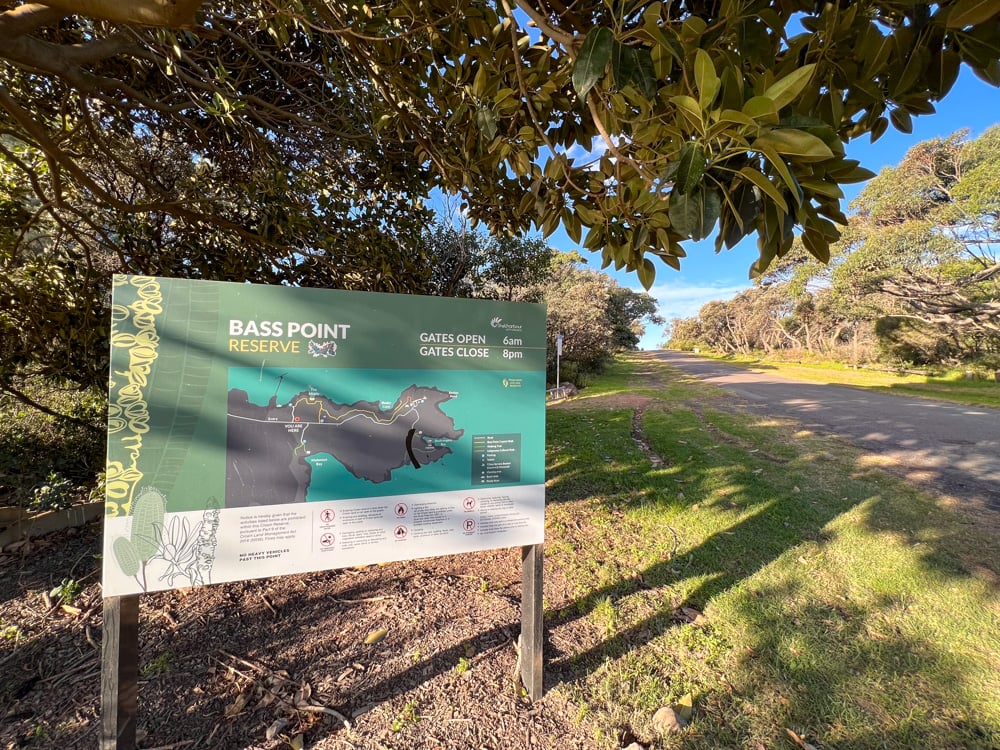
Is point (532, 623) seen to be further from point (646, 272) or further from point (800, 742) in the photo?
point (646, 272)

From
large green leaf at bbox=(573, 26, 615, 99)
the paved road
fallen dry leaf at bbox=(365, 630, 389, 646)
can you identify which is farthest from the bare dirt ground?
the paved road

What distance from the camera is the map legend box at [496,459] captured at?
2162 mm

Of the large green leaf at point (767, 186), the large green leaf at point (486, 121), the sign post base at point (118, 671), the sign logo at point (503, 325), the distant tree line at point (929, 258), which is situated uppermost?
the distant tree line at point (929, 258)

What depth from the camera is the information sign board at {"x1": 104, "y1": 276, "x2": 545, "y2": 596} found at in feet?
5.42

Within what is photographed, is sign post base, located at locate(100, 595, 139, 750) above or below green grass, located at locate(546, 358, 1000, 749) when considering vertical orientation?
above

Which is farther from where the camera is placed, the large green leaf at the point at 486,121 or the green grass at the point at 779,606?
the green grass at the point at 779,606

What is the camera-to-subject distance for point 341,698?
7.10ft

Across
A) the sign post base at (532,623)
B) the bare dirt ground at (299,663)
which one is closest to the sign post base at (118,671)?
the bare dirt ground at (299,663)

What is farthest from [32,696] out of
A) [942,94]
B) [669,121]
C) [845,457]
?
[845,457]

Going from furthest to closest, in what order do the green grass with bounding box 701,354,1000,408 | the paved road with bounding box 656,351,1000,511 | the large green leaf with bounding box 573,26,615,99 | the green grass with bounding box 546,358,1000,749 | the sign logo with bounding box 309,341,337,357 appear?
1. the green grass with bounding box 701,354,1000,408
2. the paved road with bounding box 656,351,1000,511
3. the green grass with bounding box 546,358,1000,749
4. the sign logo with bounding box 309,341,337,357
5. the large green leaf with bounding box 573,26,615,99

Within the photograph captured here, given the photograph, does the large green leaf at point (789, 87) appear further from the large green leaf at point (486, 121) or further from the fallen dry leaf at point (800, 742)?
the fallen dry leaf at point (800, 742)

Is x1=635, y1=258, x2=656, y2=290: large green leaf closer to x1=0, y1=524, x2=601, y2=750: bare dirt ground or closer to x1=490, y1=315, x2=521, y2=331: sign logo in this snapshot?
x1=490, y1=315, x2=521, y2=331: sign logo

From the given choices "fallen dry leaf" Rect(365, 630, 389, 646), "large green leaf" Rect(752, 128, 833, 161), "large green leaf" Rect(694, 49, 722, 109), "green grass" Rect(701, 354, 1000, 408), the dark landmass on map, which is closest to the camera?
"large green leaf" Rect(752, 128, 833, 161)

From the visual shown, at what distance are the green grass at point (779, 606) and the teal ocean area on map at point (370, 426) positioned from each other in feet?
4.71
